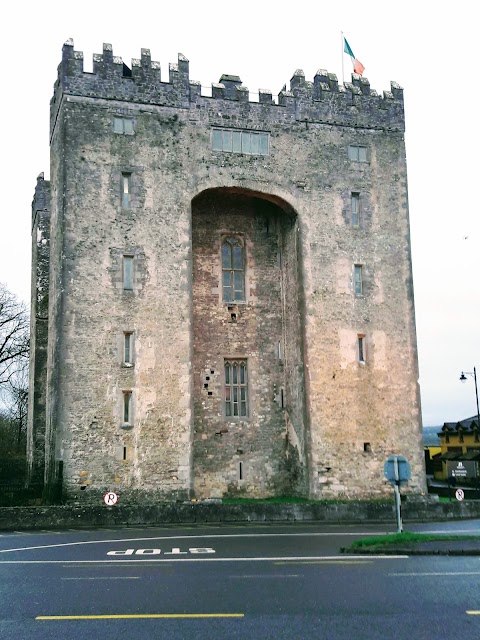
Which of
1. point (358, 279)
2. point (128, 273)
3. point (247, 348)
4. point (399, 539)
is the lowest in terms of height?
point (399, 539)

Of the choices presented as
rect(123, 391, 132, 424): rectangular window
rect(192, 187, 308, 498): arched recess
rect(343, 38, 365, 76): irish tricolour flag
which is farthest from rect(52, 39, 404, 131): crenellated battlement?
rect(123, 391, 132, 424): rectangular window

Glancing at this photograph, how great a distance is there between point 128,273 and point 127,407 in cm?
510

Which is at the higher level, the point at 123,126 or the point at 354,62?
the point at 354,62

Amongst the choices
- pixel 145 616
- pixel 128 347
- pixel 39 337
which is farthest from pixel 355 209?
pixel 145 616

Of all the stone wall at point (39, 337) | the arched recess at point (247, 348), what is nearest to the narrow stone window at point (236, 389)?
the arched recess at point (247, 348)

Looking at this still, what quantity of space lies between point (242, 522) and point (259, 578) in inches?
518

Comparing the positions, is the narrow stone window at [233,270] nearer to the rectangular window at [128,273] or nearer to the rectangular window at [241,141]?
the rectangular window at [241,141]

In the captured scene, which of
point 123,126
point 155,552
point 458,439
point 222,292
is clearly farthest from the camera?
point 458,439

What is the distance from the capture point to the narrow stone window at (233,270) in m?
32.5

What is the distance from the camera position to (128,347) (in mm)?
28969

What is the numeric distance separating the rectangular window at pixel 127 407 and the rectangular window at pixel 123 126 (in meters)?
10.2

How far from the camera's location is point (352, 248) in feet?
106

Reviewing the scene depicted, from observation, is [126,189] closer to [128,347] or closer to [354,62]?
[128,347]

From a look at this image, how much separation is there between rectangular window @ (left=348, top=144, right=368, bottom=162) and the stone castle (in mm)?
85
